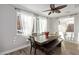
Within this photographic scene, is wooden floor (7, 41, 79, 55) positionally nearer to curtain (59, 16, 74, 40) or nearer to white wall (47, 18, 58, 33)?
curtain (59, 16, 74, 40)

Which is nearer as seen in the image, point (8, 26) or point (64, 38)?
point (8, 26)

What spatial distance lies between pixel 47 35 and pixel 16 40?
1.75 ft

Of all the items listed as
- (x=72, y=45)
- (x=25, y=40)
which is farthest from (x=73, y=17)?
(x=25, y=40)

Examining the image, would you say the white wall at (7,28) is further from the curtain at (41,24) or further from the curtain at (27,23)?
the curtain at (41,24)

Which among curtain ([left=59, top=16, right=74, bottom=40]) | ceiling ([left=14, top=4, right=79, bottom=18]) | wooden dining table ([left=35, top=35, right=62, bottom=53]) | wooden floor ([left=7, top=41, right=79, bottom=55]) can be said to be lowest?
wooden floor ([left=7, top=41, right=79, bottom=55])

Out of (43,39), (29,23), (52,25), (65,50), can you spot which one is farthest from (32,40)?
(65,50)

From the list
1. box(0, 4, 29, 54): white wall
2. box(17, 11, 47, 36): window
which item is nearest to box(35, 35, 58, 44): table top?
box(17, 11, 47, 36): window

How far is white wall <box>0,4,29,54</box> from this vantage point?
160 cm

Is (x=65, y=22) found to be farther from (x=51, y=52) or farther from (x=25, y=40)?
(x=25, y=40)

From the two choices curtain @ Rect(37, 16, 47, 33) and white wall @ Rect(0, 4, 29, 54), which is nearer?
white wall @ Rect(0, 4, 29, 54)

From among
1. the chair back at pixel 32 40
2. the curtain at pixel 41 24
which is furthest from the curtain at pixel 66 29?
the chair back at pixel 32 40

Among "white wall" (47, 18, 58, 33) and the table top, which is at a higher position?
"white wall" (47, 18, 58, 33)
